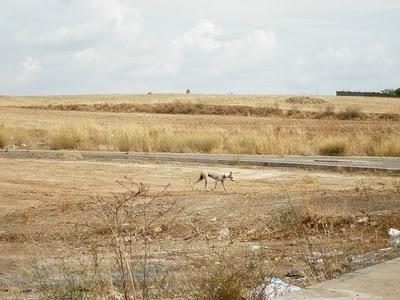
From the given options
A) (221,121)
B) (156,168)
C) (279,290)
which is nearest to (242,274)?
(279,290)

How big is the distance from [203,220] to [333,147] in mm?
20570

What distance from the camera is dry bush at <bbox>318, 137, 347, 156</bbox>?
3475 cm

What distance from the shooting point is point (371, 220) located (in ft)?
46.6

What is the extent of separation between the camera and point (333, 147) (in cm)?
3475

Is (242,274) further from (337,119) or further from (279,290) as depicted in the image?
(337,119)

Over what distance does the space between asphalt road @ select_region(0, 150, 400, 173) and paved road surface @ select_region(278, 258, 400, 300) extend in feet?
62.7

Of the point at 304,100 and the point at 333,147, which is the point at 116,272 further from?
the point at 304,100

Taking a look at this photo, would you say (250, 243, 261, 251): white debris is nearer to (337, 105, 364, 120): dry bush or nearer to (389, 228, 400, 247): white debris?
(389, 228, 400, 247): white debris

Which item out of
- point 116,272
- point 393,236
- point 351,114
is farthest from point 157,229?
point 351,114

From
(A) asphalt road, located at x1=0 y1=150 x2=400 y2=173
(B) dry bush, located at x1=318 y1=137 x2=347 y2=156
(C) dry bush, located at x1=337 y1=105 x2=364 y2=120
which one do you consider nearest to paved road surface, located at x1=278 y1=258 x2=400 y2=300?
(A) asphalt road, located at x1=0 y1=150 x2=400 y2=173

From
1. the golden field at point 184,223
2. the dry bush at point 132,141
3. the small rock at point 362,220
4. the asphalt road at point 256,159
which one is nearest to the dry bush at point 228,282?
the golden field at point 184,223

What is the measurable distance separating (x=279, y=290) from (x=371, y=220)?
23.3ft

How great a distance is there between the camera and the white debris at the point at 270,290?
6859mm

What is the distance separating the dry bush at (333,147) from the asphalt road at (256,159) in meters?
1.99
